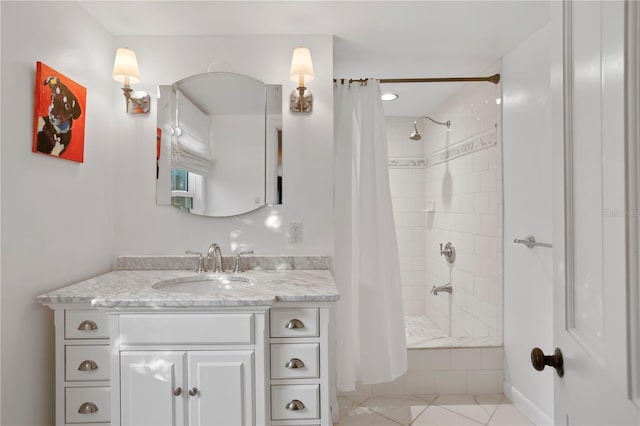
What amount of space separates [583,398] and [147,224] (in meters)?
2.19

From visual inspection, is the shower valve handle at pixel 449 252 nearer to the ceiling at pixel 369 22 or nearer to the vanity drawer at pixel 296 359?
the ceiling at pixel 369 22

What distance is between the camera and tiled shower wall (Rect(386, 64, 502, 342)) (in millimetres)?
2758

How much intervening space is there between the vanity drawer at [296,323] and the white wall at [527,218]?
1.35 metres

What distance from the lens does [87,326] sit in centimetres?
167

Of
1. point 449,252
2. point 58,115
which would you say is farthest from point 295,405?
point 449,252

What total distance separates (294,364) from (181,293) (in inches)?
22.5

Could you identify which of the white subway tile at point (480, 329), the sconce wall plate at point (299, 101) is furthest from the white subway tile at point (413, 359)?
the sconce wall plate at point (299, 101)

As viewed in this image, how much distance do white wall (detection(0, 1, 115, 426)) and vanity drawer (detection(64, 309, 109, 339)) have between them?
151mm

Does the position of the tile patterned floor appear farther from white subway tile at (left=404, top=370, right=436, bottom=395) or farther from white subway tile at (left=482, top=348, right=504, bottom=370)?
white subway tile at (left=482, top=348, right=504, bottom=370)

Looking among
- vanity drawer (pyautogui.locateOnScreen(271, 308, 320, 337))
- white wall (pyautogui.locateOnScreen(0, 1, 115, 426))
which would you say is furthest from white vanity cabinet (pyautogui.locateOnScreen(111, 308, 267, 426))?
white wall (pyautogui.locateOnScreen(0, 1, 115, 426))

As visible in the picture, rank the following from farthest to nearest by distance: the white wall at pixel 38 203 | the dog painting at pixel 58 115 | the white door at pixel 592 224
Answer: the dog painting at pixel 58 115
the white wall at pixel 38 203
the white door at pixel 592 224

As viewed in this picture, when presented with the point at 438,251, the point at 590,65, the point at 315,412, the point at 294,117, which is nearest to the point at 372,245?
the point at 294,117

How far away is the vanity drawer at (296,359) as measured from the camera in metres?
1.67

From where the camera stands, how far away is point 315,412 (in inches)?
65.9
